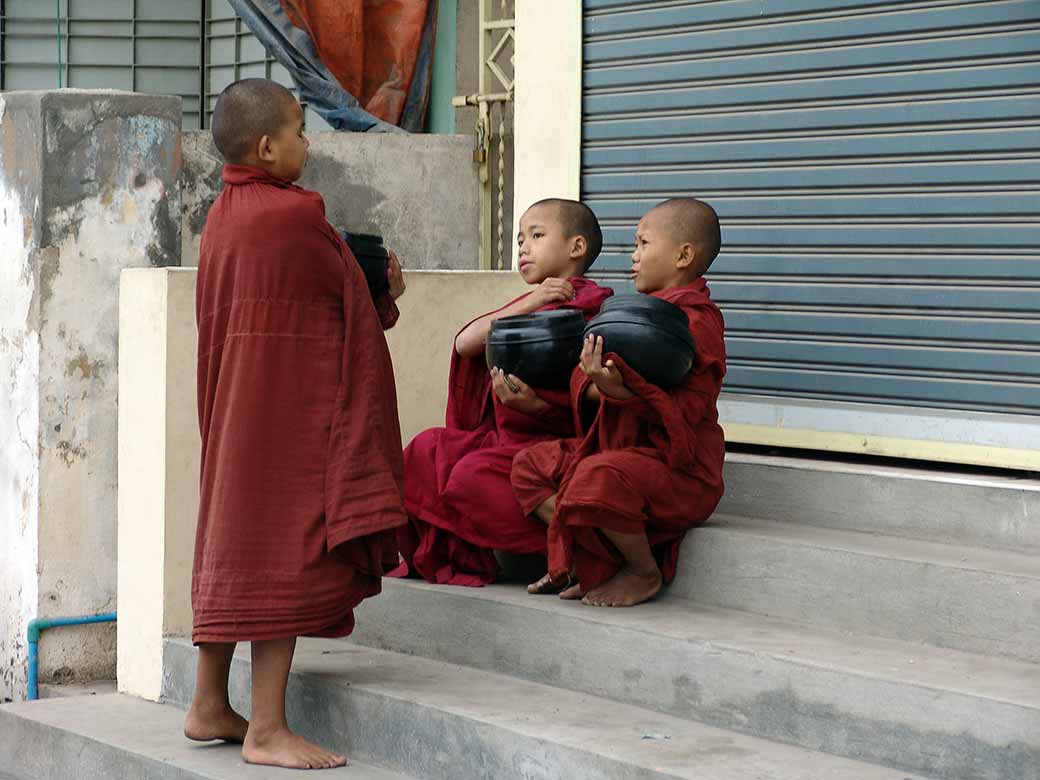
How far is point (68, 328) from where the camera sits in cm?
595

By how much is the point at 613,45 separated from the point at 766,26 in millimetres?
679

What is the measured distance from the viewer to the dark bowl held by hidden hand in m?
4.40

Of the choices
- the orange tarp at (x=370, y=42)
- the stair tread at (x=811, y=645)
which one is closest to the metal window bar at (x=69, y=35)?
the orange tarp at (x=370, y=42)

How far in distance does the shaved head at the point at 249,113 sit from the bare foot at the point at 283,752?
148cm

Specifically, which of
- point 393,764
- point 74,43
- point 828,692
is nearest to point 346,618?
point 393,764

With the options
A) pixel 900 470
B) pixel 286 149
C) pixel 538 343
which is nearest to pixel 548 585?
pixel 538 343

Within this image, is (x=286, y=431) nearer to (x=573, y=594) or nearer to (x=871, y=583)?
(x=573, y=594)

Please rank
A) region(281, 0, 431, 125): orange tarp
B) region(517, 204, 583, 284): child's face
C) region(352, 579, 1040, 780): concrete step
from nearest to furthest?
region(352, 579, 1040, 780): concrete step
region(517, 204, 583, 284): child's face
region(281, 0, 431, 125): orange tarp

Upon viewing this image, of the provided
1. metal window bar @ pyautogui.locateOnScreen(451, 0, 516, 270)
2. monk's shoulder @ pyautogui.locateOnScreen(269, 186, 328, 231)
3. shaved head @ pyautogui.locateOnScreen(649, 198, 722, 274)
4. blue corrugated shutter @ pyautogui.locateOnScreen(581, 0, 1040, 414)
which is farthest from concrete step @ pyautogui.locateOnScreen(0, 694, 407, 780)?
metal window bar @ pyautogui.locateOnScreen(451, 0, 516, 270)

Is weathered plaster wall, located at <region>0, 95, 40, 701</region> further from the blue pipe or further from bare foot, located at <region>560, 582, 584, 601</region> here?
bare foot, located at <region>560, 582, 584, 601</region>

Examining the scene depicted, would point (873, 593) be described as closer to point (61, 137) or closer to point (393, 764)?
point (393, 764)

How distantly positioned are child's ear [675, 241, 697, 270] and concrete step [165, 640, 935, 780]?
1.31m

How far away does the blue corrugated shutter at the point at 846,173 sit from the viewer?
4820 mm

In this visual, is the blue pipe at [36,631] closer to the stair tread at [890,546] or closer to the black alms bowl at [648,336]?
the stair tread at [890,546]
